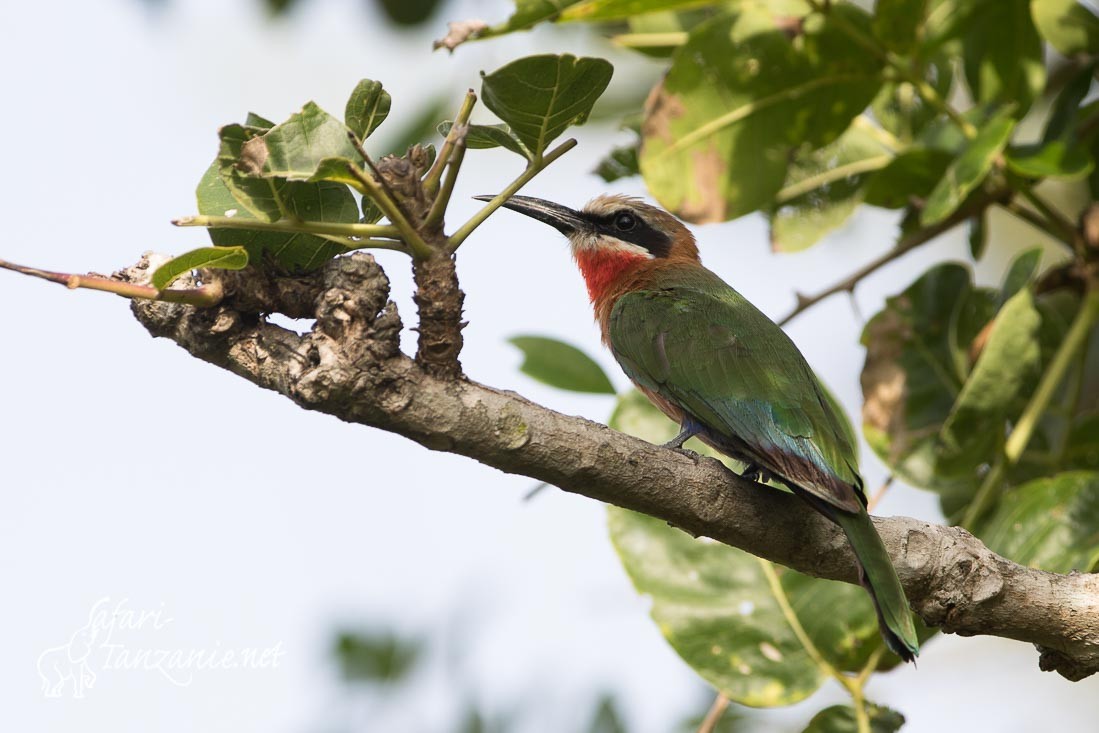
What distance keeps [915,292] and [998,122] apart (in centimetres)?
78

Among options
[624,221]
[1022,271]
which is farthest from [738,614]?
[624,221]

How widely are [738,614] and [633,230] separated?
1.77 meters

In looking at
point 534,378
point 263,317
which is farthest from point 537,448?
point 534,378

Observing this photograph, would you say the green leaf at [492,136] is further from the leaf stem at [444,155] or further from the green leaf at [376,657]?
the green leaf at [376,657]

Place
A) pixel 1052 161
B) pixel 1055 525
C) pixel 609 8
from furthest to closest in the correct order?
pixel 1052 161
pixel 1055 525
pixel 609 8

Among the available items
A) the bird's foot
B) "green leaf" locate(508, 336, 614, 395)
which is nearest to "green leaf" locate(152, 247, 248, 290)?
the bird's foot

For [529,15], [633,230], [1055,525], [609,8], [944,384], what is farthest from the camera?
[633,230]

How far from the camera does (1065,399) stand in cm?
410

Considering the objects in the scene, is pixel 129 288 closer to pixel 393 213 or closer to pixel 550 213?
pixel 393 213

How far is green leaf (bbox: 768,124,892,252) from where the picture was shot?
13.9 feet

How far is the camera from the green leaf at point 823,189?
13.9 feet

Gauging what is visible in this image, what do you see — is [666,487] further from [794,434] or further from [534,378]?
[534,378]

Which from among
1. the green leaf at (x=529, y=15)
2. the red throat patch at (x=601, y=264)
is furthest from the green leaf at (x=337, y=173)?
the red throat patch at (x=601, y=264)

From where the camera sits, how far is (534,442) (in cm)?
224
